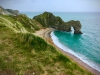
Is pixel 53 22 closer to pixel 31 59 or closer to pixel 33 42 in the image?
pixel 33 42

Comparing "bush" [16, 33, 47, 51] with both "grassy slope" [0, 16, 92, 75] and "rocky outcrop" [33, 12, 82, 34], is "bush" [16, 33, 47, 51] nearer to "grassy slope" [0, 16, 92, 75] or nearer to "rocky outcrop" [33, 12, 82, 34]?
"grassy slope" [0, 16, 92, 75]

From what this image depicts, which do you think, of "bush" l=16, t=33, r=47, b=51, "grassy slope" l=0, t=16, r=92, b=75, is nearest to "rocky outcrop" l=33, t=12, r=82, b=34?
"bush" l=16, t=33, r=47, b=51

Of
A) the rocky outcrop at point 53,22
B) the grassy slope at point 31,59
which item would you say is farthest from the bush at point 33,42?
the rocky outcrop at point 53,22

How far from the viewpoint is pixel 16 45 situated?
1207 inches

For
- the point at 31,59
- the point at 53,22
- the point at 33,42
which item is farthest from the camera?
the point at 53,22

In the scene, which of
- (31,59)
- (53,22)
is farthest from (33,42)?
(53,22)

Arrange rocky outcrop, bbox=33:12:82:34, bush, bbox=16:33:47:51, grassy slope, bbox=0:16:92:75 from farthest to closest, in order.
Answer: rocky outcrop, bbox=33:12:82:34 → bush, bbox=16:33:47:51 → grassy slope, bbox=0:16:92:75

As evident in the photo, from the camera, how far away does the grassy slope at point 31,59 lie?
22359 millimetres

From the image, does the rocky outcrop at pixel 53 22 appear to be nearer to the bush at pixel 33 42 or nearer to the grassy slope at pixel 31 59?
the bush at pixel 33 42

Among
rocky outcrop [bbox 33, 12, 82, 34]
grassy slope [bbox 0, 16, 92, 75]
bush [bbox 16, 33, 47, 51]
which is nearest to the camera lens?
grassy slope [bbox 0, 16, 92, 75]

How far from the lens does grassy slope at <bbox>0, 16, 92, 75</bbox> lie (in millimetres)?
22359

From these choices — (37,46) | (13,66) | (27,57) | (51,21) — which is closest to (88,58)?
(37,46)

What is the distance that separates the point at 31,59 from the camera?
2553 cm

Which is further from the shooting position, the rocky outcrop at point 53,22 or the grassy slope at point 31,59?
the rocky outcrop at point 53,22
